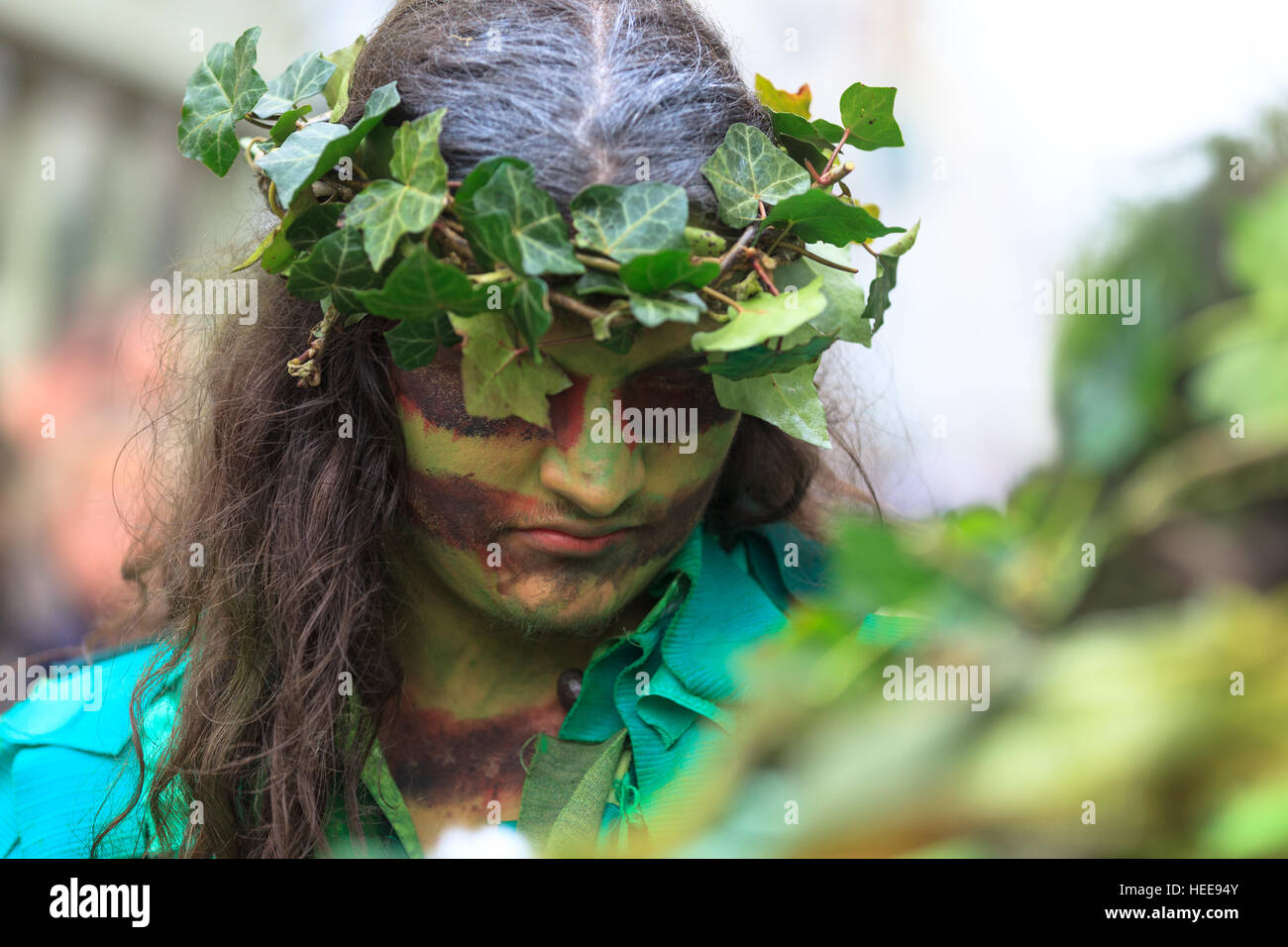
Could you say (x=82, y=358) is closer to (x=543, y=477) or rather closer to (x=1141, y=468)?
(x=543, y=477)

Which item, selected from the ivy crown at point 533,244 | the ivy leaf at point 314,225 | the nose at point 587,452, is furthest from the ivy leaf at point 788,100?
the ivy leaf at point 314,225

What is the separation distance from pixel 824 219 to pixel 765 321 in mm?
187

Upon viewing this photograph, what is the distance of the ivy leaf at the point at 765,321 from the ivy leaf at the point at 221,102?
632 mm

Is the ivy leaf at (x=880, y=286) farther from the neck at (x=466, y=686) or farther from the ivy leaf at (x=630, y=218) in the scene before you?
the neck at (x=466, y=686)

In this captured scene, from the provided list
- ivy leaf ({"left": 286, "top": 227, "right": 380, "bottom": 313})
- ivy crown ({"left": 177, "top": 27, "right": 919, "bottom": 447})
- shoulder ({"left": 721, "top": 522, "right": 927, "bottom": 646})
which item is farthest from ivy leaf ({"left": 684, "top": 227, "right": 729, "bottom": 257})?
shoulder ({"left": 721, "top": 522, "right": 927, "bottom": 646})

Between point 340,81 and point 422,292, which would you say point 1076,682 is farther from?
point 340,81

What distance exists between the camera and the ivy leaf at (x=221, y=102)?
129 cm

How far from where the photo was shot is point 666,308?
112cm

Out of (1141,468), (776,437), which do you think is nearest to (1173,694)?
(1141,468)

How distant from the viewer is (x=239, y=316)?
1.66m

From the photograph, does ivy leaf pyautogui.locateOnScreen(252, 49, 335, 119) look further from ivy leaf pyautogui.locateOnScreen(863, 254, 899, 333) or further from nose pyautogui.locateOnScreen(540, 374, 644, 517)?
ivy leaf pyautogui.locateOnScreen(863, 254, 899, 333)

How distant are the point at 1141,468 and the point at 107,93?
4.45 metres

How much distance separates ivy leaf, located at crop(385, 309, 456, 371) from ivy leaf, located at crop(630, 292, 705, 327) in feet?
0.69

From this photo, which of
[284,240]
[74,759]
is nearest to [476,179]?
[284,240]
